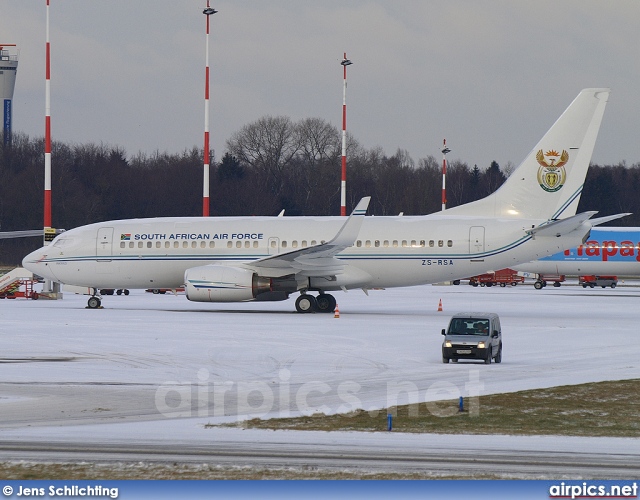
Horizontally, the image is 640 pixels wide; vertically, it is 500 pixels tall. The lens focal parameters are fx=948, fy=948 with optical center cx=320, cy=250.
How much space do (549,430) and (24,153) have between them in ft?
334

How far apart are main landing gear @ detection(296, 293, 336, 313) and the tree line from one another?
5840 cm

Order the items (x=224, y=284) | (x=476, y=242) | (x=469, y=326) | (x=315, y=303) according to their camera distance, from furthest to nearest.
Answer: (x=315, y=303), (x=476, y=242), (x=224, y=284), (x=469, y=326)

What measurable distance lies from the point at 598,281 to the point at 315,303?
138 ft

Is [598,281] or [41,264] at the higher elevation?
[41,264]

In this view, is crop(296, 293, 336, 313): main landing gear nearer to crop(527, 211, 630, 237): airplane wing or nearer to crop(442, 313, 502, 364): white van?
crop(527, 211, 630, 237): airplane wing

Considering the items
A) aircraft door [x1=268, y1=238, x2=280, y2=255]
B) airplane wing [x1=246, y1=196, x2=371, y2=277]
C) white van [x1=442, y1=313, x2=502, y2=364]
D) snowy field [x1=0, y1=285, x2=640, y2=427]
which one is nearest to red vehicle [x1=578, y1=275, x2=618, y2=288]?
snowy field [x1=0, y1=285, x2=640, y2=427]

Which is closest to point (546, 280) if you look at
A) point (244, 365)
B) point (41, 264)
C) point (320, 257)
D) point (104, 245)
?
point (320, 257)

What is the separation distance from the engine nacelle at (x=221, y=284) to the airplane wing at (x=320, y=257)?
91cm

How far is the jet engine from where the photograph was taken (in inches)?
1483

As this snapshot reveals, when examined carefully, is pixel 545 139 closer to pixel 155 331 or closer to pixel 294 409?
pixel 155 331

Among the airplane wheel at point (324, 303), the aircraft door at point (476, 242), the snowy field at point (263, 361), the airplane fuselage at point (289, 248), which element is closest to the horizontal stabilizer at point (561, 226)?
the airplane fuselage at point (289, 248)

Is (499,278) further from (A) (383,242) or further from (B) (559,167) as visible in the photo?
(A) (383,242)

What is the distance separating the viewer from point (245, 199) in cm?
10625

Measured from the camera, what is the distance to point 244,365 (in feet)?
72.4
